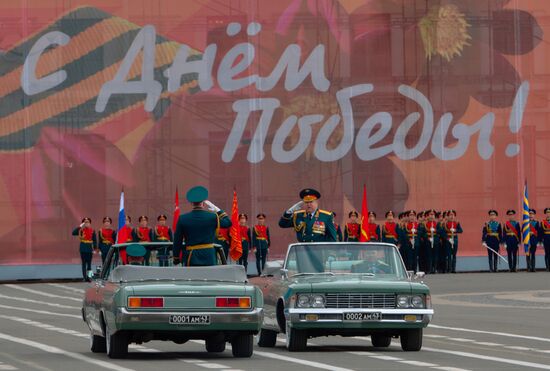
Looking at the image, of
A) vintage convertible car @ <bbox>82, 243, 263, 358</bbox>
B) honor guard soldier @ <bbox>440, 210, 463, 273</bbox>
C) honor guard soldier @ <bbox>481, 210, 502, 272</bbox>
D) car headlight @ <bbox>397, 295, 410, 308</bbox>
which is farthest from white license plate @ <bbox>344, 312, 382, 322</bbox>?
honor guard soldier @ <bbox>481, 210, 502, 272</bbox>

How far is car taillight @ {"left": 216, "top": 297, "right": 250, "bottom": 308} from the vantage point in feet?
60.7

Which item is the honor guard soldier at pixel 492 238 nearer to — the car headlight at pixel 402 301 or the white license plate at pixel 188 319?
the car headlight at pixel 402 301

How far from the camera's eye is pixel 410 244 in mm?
49375

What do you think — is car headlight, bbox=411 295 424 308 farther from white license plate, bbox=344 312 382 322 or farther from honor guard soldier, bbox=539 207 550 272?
honor guard soldier, bbox=539 207 550 272

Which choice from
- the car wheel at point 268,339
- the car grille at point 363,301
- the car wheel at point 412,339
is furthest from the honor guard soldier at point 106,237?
the car grille at point 363,301

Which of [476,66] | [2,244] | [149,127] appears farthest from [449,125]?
[2,244]

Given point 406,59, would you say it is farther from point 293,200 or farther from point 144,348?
point 144,348

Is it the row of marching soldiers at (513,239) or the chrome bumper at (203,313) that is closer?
the chrome bumper at (203,313)

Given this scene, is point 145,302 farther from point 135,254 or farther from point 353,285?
point 353,285

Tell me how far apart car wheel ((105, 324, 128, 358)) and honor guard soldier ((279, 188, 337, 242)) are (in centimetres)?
522

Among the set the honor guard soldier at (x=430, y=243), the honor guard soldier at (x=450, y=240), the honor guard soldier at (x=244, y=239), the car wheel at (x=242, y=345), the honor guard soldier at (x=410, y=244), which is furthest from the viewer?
the honor guard soldier at (x=450, y=240)

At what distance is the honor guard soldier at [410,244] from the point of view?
4894 cm

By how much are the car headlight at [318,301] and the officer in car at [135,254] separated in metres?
1.92

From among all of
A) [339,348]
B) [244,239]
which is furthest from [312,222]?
[244,239]
